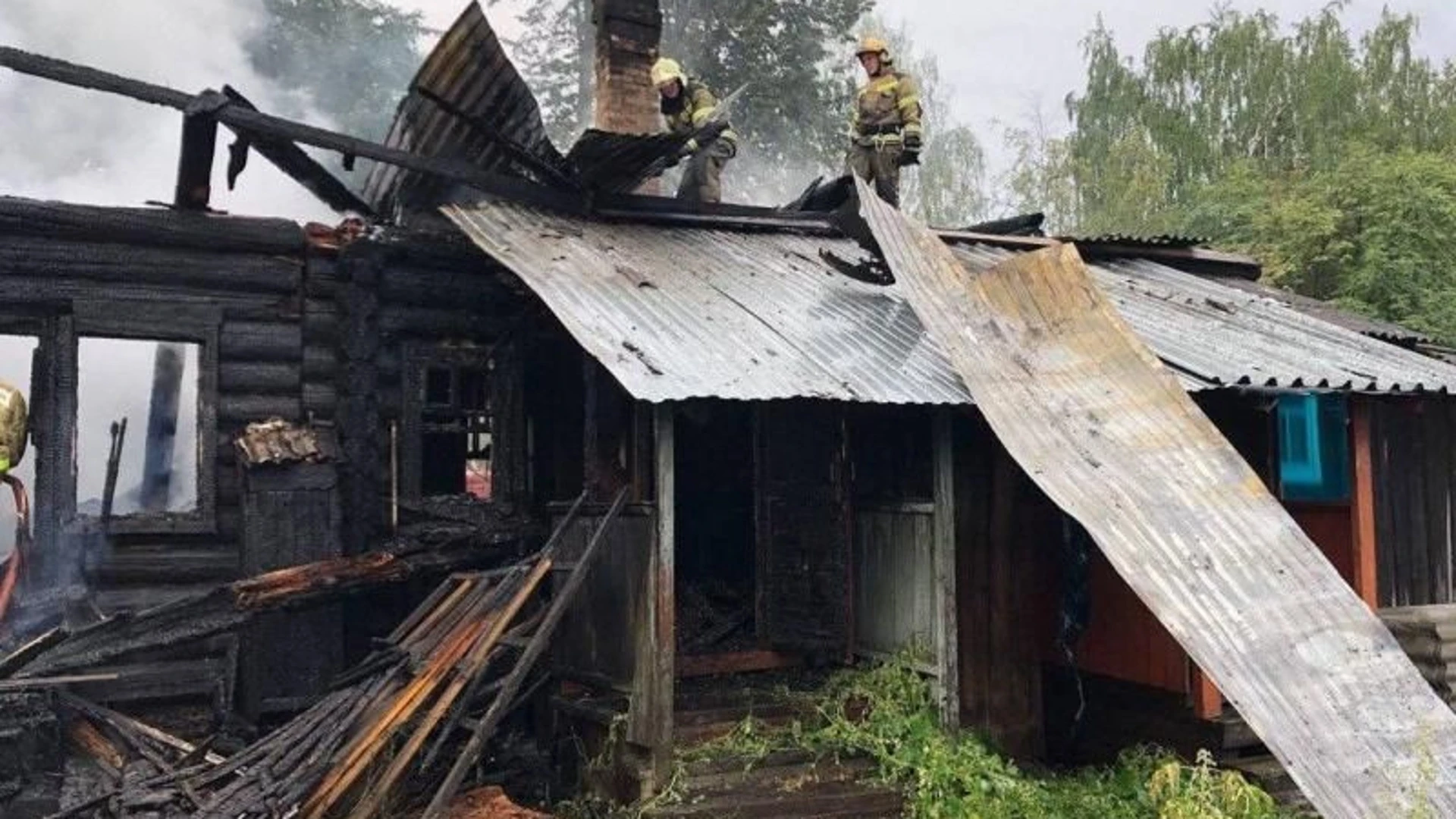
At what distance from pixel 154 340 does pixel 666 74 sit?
570 cm

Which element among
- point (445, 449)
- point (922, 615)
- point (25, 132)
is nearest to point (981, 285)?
point (922, 615)

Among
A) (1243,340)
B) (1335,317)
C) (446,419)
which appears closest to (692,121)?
(446,419)

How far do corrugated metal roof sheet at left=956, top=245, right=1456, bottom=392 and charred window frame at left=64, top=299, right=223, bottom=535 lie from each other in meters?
6.46

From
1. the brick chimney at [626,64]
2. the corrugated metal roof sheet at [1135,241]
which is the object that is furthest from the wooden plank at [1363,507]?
the brick chimney at [626,64]

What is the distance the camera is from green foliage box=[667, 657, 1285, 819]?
659 cm

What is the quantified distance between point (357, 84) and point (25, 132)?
25.0 ft

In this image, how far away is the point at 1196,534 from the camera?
229 inches

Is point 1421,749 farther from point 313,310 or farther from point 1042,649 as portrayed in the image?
point 313,310

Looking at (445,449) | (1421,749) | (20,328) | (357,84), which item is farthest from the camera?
(357,84)

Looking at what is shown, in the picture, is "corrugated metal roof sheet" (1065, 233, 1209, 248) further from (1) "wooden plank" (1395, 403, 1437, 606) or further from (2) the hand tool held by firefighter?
(2) the hand tool held by firefighter

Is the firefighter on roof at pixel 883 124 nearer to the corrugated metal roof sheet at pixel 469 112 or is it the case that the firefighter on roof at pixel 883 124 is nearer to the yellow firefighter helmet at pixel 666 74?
the yellow firefighter helmet at pixel 666 74

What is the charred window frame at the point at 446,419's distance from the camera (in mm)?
9273

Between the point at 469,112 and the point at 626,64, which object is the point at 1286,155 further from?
the point at 469,112

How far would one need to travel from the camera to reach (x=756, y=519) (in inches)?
334
